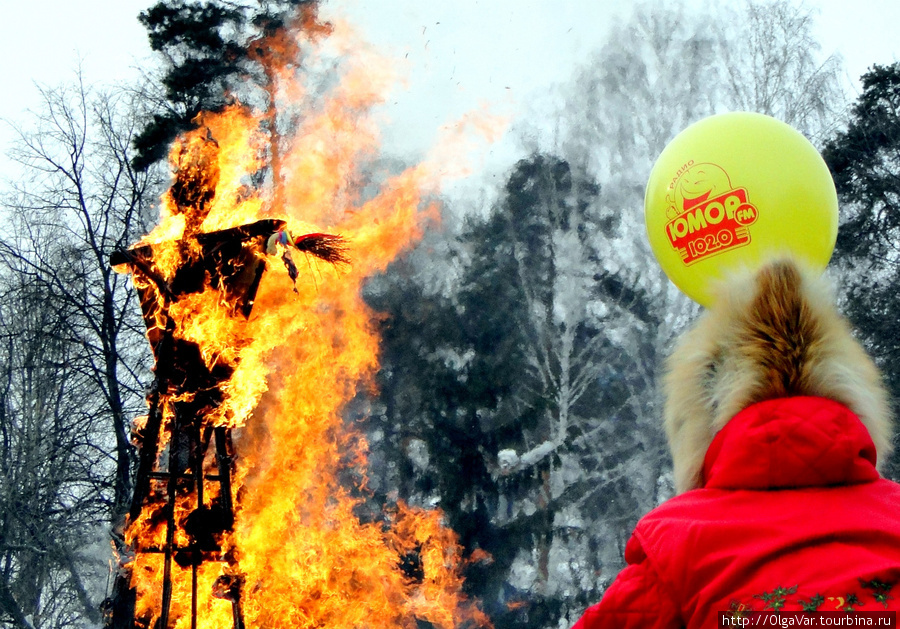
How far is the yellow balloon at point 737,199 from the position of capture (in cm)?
296

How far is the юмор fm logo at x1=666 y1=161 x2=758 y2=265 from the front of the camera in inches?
117

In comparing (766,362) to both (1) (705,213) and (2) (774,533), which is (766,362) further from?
(1) (705,213)

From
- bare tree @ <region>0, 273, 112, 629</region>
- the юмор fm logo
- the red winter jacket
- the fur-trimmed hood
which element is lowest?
the red winter jacket

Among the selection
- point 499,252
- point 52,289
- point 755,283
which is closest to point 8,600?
point 52,289

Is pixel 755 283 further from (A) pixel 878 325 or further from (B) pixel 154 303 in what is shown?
(A) pixel 878 325

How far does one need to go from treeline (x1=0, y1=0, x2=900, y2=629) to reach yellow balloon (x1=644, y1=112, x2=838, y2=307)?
31.8 feet

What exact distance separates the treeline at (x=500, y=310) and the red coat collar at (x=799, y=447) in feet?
36.7

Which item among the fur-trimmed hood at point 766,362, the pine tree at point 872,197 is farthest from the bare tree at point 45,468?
the pine tree at point 872,197

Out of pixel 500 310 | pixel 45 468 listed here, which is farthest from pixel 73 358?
pixel 500 310

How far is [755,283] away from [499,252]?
48.1 ft

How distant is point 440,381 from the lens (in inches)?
591

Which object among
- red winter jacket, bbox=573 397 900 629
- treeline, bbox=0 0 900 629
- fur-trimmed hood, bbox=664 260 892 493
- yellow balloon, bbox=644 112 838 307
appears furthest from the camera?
treeline, bbox=0 0 900 629

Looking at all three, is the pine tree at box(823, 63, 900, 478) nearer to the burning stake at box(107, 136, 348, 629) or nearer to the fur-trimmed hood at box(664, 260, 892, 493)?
the burning stake at box(107, 136, 348, 629)

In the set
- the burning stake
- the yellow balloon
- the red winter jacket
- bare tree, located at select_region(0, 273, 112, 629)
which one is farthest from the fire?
bare tree, located at select_region(0, 273, 112, 629)
